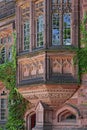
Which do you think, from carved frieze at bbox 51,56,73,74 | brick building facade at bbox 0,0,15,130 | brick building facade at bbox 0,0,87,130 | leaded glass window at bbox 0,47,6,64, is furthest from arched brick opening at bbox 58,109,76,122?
leaded glass window at bbox 0,47,6,64

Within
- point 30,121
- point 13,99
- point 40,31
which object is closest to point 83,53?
point 40,31

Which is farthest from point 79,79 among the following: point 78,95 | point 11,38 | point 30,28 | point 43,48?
point 11,38

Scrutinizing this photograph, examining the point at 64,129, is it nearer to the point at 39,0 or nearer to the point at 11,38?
the point at 39,0

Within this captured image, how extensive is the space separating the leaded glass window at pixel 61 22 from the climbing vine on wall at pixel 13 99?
2.78 meters

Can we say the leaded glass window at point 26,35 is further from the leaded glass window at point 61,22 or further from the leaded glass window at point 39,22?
the leaded glass window at point 61,22

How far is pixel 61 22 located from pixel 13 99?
4597mm

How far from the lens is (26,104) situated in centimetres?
1962

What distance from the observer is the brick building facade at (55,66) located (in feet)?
55.9

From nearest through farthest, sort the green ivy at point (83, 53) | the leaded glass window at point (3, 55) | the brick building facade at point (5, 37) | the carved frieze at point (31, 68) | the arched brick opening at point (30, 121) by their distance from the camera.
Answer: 1. the green ivy at point (83, 53)
2. the carved frieze at point (31, 68)
3. the arched brick opening at point (30, 121)
4. the brick building facade at point (5, 37)
5. the leaded glass window at point (3, 55)

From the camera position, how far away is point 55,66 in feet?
56.4

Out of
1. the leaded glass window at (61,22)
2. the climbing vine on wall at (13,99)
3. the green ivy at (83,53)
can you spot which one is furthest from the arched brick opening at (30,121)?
the leaded glass window at (61,22)

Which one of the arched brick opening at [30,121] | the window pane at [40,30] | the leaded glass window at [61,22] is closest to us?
the leaded glass window at [61,22]

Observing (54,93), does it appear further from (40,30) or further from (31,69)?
(40,30)

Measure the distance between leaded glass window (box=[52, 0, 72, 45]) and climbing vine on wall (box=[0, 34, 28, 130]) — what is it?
2777 millimetres
